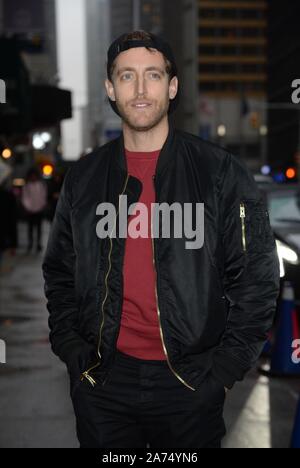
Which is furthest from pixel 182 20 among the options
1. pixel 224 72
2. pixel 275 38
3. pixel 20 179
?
pixel 20 179

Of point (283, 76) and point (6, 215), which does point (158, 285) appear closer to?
point (6, 215)

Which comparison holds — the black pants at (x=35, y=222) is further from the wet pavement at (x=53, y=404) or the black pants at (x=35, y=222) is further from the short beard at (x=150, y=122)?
the short beard at (x=150, y=122)

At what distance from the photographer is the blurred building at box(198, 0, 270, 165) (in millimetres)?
141875

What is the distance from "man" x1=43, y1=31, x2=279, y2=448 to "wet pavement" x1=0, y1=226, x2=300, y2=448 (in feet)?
8.18

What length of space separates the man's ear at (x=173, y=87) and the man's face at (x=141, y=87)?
0.08 metres

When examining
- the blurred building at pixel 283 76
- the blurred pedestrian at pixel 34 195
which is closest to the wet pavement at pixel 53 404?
the blurred pedestrian at pixel 34 195

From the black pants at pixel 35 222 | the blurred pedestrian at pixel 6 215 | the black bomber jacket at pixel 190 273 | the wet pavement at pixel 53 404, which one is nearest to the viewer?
the black bomber jacket at pixel 190 273

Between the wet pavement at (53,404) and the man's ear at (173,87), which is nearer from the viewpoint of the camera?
the man's ear at (173,87)

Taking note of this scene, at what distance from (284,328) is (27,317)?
4241mm

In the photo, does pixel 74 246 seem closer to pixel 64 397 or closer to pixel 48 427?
pixel 48 427

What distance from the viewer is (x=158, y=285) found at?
289 centimetres

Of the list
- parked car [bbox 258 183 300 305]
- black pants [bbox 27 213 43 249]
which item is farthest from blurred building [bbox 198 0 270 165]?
parked car [bbox 258 183 300 305]

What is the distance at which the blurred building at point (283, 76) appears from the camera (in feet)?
317

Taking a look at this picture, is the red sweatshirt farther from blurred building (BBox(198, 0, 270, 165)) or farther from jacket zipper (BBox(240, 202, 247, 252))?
blurred building (BBox(198, 0, 270, 165))
